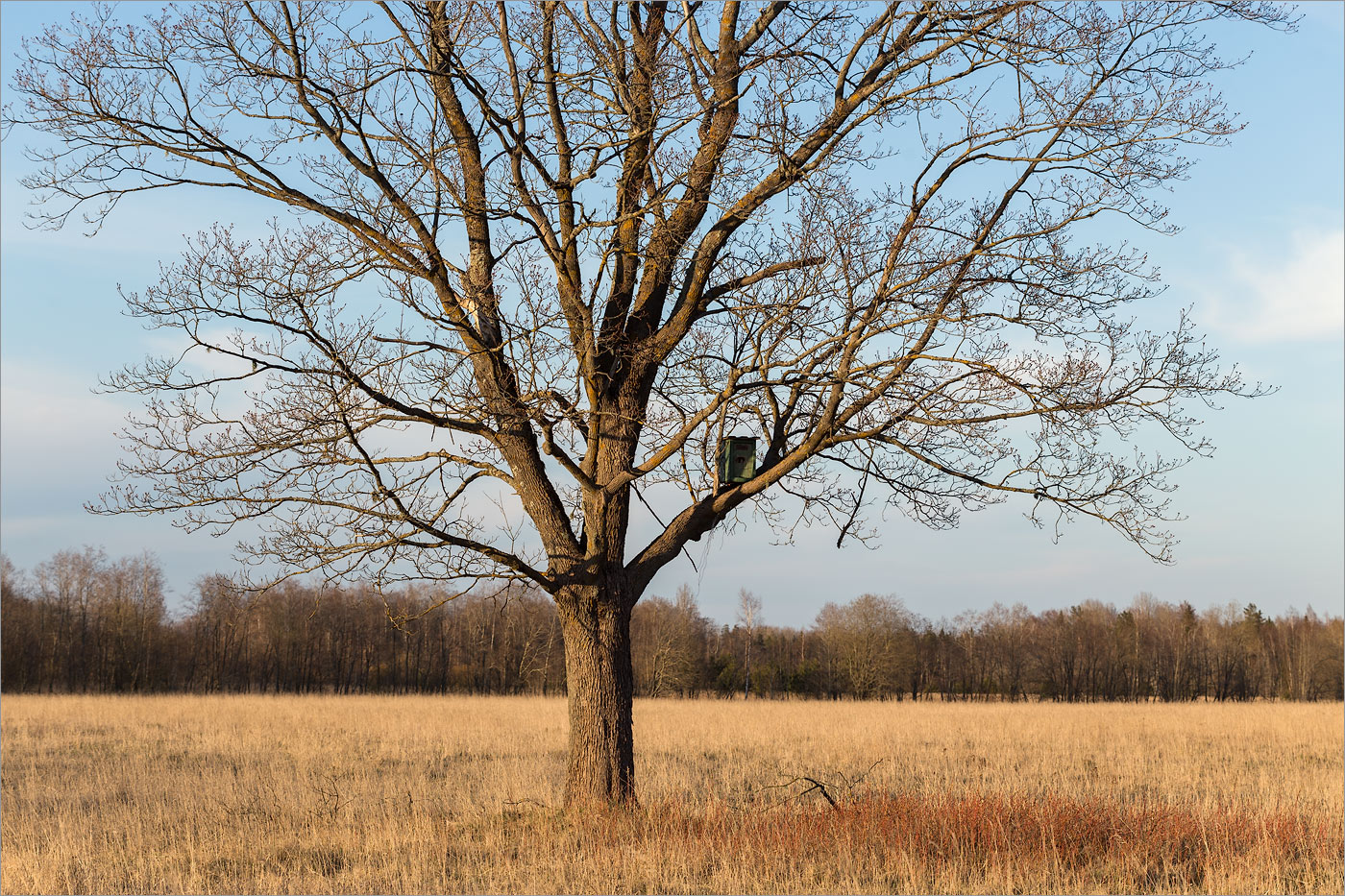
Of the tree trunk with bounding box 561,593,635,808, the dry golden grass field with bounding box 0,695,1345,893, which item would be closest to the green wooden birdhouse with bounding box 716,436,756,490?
the tree trunk with bounding box 561,593,635,808

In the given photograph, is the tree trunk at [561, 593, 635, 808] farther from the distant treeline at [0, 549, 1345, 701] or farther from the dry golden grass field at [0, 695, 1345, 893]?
the distant treeline at [0, 549, 1345, 701]

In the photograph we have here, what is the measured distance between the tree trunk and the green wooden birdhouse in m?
1.41

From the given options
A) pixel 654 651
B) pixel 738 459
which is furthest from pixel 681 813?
pixel 654 651

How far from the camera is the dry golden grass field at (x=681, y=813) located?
6.54 meters

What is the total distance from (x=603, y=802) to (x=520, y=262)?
4.38 metres

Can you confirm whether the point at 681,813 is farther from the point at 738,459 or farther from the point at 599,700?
the point at 738,459

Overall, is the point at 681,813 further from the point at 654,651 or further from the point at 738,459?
the point at 654,651

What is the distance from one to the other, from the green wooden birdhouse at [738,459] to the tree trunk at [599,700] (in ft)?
4.62

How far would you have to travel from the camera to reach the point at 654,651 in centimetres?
4322

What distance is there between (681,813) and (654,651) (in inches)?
1417

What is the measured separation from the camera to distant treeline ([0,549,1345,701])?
4997 centimetres

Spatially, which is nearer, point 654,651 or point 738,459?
point 738,459

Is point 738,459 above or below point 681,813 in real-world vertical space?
above

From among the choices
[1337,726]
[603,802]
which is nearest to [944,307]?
[603,802]
